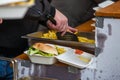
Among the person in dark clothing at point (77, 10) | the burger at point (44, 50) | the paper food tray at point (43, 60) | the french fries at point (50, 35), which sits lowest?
the paper food tray at point (43, 60)

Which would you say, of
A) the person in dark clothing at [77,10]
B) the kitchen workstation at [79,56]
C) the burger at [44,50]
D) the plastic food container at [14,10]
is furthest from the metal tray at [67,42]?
the person in dark clothing at [77,10]

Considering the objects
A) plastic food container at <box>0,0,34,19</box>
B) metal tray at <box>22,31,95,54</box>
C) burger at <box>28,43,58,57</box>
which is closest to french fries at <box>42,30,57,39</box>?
metal tray at <box>22,31,95,54</box>

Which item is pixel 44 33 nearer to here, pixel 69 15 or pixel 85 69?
pixel 85 69

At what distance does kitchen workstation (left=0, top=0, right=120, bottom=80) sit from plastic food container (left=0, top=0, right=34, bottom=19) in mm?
763

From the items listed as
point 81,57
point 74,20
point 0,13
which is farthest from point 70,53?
point 74,20

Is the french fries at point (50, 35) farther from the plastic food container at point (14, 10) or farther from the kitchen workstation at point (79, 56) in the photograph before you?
the plastic food container at point (14, 10)

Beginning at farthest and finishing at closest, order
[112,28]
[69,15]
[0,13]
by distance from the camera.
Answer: [69,15]
[112,28]
[0,13]

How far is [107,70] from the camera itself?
0.99m

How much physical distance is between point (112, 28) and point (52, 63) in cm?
33

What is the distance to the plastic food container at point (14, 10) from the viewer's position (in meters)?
0.12

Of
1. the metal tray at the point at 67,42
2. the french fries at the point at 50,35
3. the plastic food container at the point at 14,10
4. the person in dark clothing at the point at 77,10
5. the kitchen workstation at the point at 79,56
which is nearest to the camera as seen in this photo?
the plastic food container at the point at 14,10

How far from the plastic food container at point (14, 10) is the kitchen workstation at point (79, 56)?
0.76 metres

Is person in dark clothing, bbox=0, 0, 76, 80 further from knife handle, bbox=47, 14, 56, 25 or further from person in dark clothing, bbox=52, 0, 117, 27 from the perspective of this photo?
person in dark clothing, bbox=52, 0, 117, 27

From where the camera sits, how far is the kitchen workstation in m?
0.95
